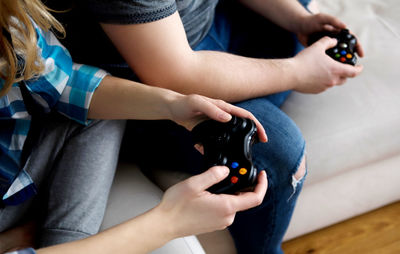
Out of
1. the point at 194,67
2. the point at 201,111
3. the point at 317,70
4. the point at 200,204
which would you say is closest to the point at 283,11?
the point at 317,70

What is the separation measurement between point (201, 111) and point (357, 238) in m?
0.59

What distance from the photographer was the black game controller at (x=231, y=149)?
1.96 feet

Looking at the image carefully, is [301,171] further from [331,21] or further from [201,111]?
[331,21]

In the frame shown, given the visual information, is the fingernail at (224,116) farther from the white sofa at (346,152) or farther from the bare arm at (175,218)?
the white sofa at (346,152)

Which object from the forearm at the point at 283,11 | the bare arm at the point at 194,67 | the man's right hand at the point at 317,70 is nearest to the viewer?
the bare arm at the point at 194,67

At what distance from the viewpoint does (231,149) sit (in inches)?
23.9

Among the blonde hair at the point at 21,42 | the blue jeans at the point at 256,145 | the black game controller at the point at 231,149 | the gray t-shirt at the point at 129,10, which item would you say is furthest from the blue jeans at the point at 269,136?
the blonde hair at the point at 21,42

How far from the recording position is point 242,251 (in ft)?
2.87

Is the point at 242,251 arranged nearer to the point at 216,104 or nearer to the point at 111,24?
the point at 216,104

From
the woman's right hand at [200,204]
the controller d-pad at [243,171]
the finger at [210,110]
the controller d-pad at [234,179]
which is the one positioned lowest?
the woman's right hand at [200,204]

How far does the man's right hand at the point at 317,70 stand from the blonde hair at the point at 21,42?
0.43m

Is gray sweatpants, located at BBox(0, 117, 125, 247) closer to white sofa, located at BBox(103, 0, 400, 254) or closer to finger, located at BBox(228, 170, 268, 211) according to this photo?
white sofa, located at BBox(103, 0, 400, 254)

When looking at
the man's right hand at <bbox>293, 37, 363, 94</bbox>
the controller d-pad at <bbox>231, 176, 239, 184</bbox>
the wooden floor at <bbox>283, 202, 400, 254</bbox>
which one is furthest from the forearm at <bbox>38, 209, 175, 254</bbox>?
the wooden floor at <bbox>283, 202, 400, 254</bbox>

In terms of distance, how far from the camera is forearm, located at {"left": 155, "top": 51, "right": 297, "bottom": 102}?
73cm
